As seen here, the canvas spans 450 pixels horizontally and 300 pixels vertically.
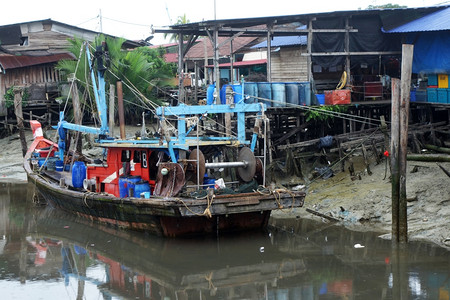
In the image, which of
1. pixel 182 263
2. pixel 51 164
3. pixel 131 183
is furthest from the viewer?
pixel 51 164

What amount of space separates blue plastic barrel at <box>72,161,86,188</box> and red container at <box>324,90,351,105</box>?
8.61 metres

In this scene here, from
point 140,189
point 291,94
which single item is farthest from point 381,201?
point 291,94

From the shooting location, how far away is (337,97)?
71.6 ft

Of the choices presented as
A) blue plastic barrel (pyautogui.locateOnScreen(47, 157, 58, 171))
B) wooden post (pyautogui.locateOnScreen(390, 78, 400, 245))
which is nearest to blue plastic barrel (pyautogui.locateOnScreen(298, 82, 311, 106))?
blue plastic barrel (pyautogui.locateOnScreen(47, 157, 58, 171))

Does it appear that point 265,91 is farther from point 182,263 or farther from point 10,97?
point 10,97

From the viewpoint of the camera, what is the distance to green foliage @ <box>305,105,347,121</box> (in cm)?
2100

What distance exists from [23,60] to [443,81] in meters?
20.9

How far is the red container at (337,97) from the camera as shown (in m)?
21.8

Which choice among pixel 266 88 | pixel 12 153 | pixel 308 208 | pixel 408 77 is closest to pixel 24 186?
pixel 12 153

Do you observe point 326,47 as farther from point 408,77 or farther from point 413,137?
point 408,77

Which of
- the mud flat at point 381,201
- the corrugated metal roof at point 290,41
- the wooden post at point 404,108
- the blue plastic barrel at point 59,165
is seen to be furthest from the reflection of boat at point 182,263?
the corrugated metal roof at point 290,41

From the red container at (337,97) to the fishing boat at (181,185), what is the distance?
6.17 m

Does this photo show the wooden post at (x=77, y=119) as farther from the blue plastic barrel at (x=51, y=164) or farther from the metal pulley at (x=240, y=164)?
the metal pulley at (x=240, y=164)

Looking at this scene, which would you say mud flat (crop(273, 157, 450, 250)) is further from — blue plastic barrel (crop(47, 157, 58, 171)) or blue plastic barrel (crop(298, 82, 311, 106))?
blue plastic barrel (crop(47, 157, 58, 171))
